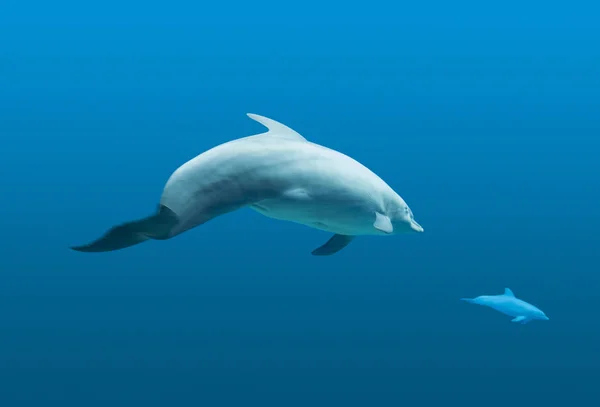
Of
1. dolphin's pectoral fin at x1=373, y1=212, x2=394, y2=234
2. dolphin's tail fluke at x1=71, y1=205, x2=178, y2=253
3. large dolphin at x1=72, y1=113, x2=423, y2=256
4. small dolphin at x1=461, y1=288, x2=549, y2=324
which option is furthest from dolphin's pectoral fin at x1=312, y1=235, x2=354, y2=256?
small dolphin at x1=461, y1=288, x2=549, y2=324

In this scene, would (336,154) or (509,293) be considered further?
(509,293)

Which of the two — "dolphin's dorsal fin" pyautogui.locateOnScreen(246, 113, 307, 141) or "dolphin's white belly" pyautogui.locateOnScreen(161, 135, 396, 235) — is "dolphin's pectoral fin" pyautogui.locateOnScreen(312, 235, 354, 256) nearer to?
"dolphin's white belly" pyautogui.locateOnScreen(161, 135, 396, 235)

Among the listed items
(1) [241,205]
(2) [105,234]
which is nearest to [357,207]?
(1) [241,205]

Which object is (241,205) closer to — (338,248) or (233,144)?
(233,144)

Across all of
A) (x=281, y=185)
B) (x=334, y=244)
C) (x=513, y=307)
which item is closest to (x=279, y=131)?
(x=281, y=185)

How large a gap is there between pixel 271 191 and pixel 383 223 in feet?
3.02

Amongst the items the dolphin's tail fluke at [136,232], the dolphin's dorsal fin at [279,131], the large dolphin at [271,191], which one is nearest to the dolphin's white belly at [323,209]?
the large dolphin at [271,191]

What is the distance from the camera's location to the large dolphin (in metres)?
3.61

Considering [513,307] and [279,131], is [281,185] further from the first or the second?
[513,307]

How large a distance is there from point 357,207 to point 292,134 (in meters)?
0.64

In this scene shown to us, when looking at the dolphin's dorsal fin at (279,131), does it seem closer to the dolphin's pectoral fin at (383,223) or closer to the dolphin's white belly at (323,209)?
the dolphin's white belly at (323,209)

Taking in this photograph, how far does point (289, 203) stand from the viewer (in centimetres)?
410

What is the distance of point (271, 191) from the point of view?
400 cm

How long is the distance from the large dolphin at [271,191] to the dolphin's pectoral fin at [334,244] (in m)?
0.36
